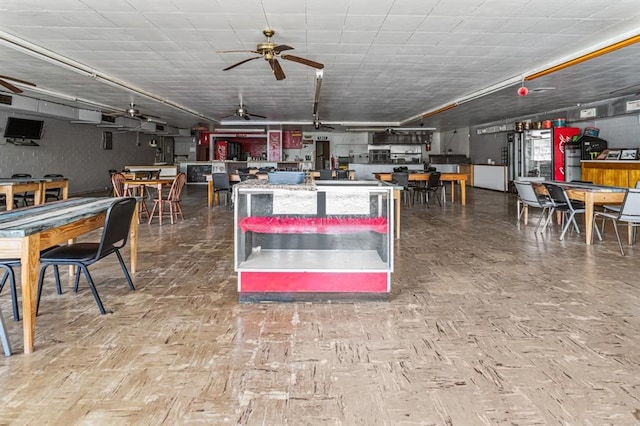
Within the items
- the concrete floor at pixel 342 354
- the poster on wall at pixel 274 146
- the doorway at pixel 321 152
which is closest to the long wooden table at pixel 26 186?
the concrete floor at pixel 342 354

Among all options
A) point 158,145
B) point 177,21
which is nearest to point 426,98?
point 177,21

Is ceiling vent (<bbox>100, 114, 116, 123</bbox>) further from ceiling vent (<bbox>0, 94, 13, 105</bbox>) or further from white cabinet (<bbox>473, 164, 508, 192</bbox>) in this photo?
white cabinet (<bbox>473, 164, 508, 192</bbox>)

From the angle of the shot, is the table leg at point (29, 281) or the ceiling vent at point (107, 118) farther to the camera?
the ceiling vent at point (107, 118)

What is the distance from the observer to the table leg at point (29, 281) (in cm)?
241

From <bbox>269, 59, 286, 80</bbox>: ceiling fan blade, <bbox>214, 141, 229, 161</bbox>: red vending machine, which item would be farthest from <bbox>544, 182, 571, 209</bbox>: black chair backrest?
<bbox>214, 141, 229, 161</bbox>: red vending machine

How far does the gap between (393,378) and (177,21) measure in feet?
16.6

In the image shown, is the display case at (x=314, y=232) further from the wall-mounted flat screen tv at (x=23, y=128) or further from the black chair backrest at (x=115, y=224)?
the wall-mounted flat screen tv at (x=23, y=128)

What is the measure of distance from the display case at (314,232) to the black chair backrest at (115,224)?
88 centimetres

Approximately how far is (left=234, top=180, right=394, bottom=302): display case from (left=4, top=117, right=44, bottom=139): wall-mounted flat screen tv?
40.1ft

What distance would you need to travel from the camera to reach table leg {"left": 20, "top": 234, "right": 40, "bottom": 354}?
241cm

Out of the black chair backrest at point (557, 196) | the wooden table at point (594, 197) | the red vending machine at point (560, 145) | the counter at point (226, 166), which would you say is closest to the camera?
the wooden table at point (594, 197)

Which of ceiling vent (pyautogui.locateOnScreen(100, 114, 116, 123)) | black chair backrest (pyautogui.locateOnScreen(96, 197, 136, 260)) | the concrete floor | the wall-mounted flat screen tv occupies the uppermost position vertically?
ceiling vent (pyautogui.locateOnScreen(100, 114, 116, 123))

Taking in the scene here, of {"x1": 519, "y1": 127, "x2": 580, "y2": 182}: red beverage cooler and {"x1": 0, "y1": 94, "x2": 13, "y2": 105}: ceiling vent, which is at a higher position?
{"x1": 0, "y1": 94, "x2": 13, "y2": 105}: ceiling vent

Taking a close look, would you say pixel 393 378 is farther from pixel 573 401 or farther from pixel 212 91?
pixel 212 91
